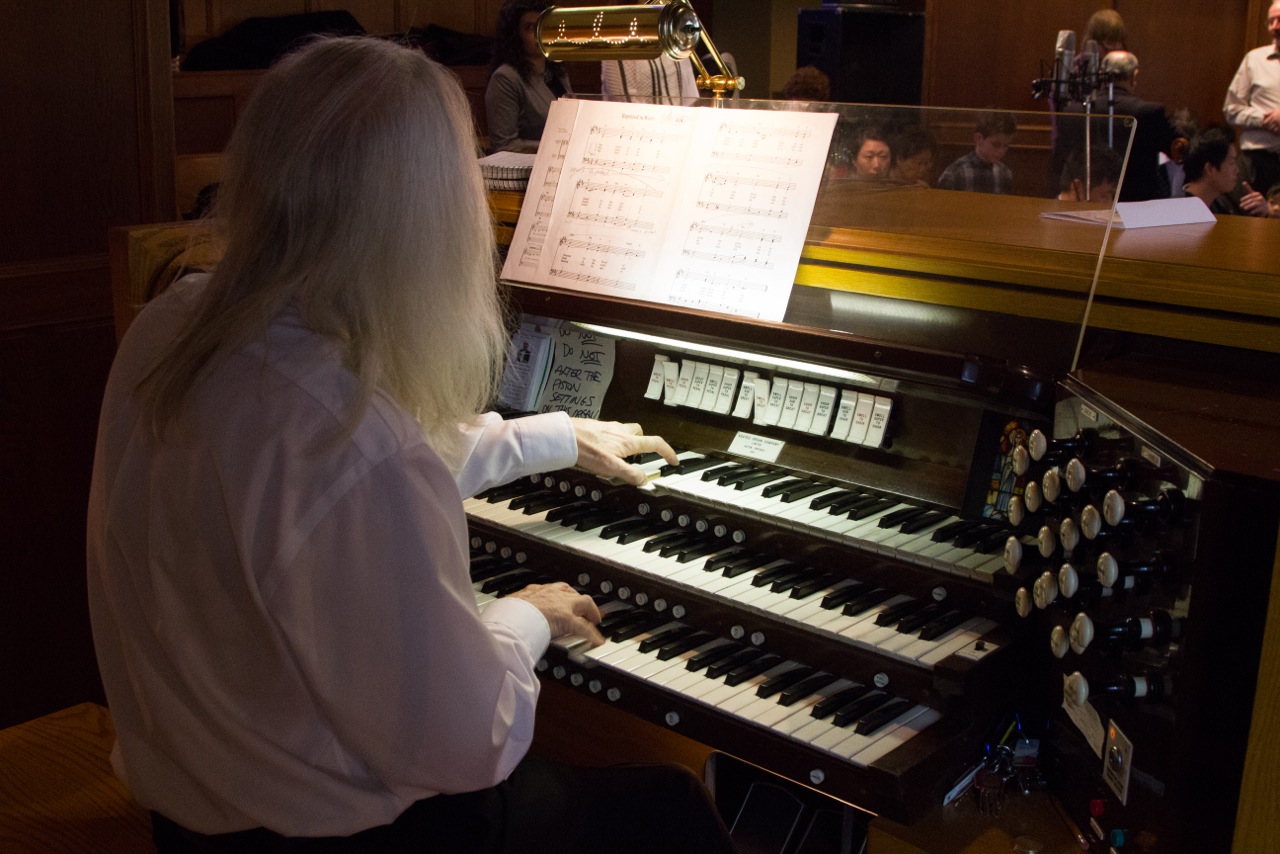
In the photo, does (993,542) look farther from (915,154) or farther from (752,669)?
(915,154)

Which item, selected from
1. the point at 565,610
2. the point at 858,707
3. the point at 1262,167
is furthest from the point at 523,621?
the point at 1262,167

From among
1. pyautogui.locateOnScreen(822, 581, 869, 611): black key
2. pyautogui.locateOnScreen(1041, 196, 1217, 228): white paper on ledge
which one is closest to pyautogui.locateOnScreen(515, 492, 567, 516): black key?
pyautogui.locateOnScreen(822, 581, 869, 611): black key

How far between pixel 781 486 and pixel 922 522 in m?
0.29

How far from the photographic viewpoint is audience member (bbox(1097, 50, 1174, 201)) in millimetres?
5766

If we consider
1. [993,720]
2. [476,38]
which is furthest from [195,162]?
[476,38]

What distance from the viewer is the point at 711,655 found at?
6.78 feet

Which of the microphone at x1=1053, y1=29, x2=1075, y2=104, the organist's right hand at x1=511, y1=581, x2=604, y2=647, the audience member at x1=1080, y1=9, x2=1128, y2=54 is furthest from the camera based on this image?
the audience member at x1=1080, y1=9, x2=1128, y2=54

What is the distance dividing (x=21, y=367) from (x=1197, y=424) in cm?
286

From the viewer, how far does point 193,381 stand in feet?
4.66

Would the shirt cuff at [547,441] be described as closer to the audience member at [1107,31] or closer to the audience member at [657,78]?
the audience member at [657,78]

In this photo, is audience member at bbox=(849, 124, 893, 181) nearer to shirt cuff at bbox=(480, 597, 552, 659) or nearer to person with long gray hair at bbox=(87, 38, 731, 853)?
person with long gray hair at bbox=(87, 38, 731, 853)

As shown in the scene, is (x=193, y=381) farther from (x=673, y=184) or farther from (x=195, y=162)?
(x=195, y=162)

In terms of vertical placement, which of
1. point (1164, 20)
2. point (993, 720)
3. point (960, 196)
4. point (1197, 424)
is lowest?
point (993, 720)

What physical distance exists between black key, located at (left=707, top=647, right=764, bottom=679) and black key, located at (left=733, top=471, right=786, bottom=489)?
1.10 ft
